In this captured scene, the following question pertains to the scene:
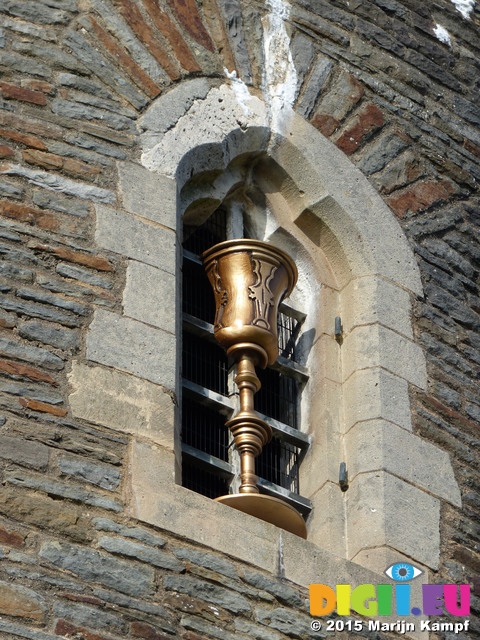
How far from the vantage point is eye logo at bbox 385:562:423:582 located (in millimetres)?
6945

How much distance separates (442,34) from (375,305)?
1734mm

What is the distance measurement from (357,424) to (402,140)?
1.51 metres

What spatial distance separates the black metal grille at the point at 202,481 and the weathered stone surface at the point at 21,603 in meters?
1.20

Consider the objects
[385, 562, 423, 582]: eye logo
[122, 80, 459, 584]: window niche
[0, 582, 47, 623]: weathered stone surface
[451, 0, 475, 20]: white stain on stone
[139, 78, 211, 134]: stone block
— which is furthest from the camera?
[451, 0, 475, 20]: white stain on stone

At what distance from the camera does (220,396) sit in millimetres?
7355

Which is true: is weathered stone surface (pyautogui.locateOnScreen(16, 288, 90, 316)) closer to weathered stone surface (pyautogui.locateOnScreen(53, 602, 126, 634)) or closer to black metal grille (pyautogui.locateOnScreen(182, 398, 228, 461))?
black metal grille (pyautogui.locateOnScreen(182, 398, 228, 461))

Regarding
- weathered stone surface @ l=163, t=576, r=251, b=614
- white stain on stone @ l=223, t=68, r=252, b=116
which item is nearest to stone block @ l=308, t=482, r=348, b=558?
weathered stone surface @ l=163, t=576, r=251, b=614

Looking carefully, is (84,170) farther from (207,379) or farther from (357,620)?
(357,620)

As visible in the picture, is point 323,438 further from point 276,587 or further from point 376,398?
point 276,587

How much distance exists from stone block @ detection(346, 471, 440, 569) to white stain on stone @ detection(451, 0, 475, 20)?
277 cm

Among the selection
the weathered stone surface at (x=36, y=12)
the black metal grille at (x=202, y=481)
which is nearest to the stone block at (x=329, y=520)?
the black metal grille at (x=202, y=481)

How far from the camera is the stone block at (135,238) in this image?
704cm

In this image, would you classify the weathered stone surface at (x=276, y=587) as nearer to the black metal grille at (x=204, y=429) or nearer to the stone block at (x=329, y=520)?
the stone block at (x=329, y=520)

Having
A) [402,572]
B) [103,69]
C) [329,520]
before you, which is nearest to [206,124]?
[103,69]
